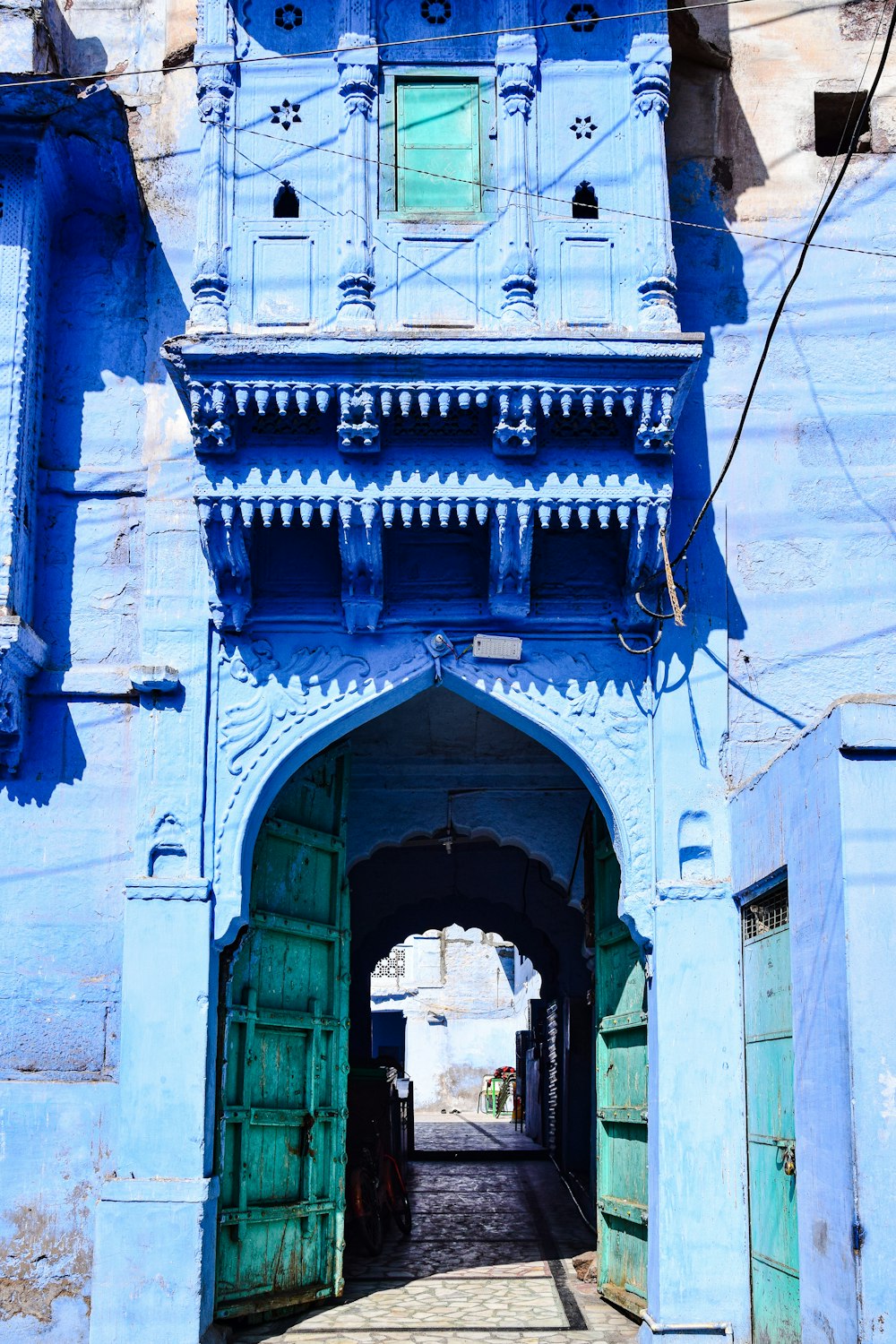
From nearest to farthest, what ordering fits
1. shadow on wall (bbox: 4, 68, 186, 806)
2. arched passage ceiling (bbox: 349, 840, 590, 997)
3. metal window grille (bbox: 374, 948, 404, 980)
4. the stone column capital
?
1. the stone column capital
2. shadow on wall (bbox: 4, 68, 186, 806)
3. arched passage ceiling (bbox: 349, 840, 590, 997)
4. metal window grille (bbox: 374, 948, 404, 980)

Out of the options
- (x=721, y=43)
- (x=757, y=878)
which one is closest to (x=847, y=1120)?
(x=757, y=878)

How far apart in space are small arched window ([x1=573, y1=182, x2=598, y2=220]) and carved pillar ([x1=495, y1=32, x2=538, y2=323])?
294 millimetres

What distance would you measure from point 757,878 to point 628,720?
131cm

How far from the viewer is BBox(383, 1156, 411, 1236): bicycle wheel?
35.1 feet

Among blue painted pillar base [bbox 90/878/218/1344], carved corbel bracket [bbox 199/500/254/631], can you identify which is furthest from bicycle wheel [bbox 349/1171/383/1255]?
carved corbel bracket [bbox 199/500/254/631]

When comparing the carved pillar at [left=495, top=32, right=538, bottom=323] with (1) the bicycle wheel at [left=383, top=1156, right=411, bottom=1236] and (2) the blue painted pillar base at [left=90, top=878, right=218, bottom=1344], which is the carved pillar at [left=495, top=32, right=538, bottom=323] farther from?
(1) the bicycle wheel at [left=383, top=1156, right=411, bottom=1236]

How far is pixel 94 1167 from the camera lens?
7.23m

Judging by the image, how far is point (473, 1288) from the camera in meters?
8.57

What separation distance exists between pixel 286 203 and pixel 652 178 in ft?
6.69

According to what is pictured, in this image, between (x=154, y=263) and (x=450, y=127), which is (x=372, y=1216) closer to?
(x=154, y=263)

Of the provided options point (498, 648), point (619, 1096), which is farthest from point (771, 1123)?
point (498, 648)

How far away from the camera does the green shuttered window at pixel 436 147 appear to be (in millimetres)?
7840

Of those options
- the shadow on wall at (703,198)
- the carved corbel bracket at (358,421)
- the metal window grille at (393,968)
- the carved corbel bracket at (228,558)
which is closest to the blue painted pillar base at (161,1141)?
the carved corbel bracket at (228,558)

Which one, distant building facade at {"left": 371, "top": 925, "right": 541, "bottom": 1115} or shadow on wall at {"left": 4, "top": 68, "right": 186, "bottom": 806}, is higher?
shadow on wall at {"left": 4, "top": 68, "right": 186, "bottom": 806}
